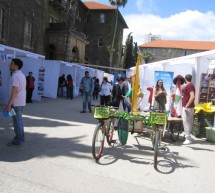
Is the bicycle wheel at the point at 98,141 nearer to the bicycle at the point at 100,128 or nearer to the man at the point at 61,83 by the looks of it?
the bicycle at the point at 100,128

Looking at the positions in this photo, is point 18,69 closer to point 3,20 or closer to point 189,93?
point 189,93

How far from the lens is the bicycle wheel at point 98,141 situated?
225 inches

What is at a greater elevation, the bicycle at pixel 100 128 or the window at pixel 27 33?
the window at pixel 27 33

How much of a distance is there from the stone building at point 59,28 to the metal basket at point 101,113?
52.1ft

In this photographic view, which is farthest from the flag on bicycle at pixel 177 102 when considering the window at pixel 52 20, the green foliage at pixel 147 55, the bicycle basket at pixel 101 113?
the green foliage at pixel 147 55

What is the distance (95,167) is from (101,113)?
3.56 ft

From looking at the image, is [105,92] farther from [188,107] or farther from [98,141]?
Result: [98,141]

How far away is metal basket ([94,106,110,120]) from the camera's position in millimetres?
5965

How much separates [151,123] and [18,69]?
9.56 ft

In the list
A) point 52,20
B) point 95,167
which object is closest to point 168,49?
point 52,20

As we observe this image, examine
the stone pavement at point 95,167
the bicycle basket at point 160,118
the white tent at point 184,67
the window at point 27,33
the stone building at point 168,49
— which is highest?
the stone building at point 168,49

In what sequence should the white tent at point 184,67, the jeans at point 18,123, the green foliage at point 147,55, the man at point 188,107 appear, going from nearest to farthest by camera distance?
the jeans at point 18,123
the man at point 188,107
the white tent at point 184,67
the green foliage at point 147,55

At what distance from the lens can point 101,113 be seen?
236 inches

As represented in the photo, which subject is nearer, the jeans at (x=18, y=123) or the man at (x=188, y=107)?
the jeans at (x=18, y=123)
